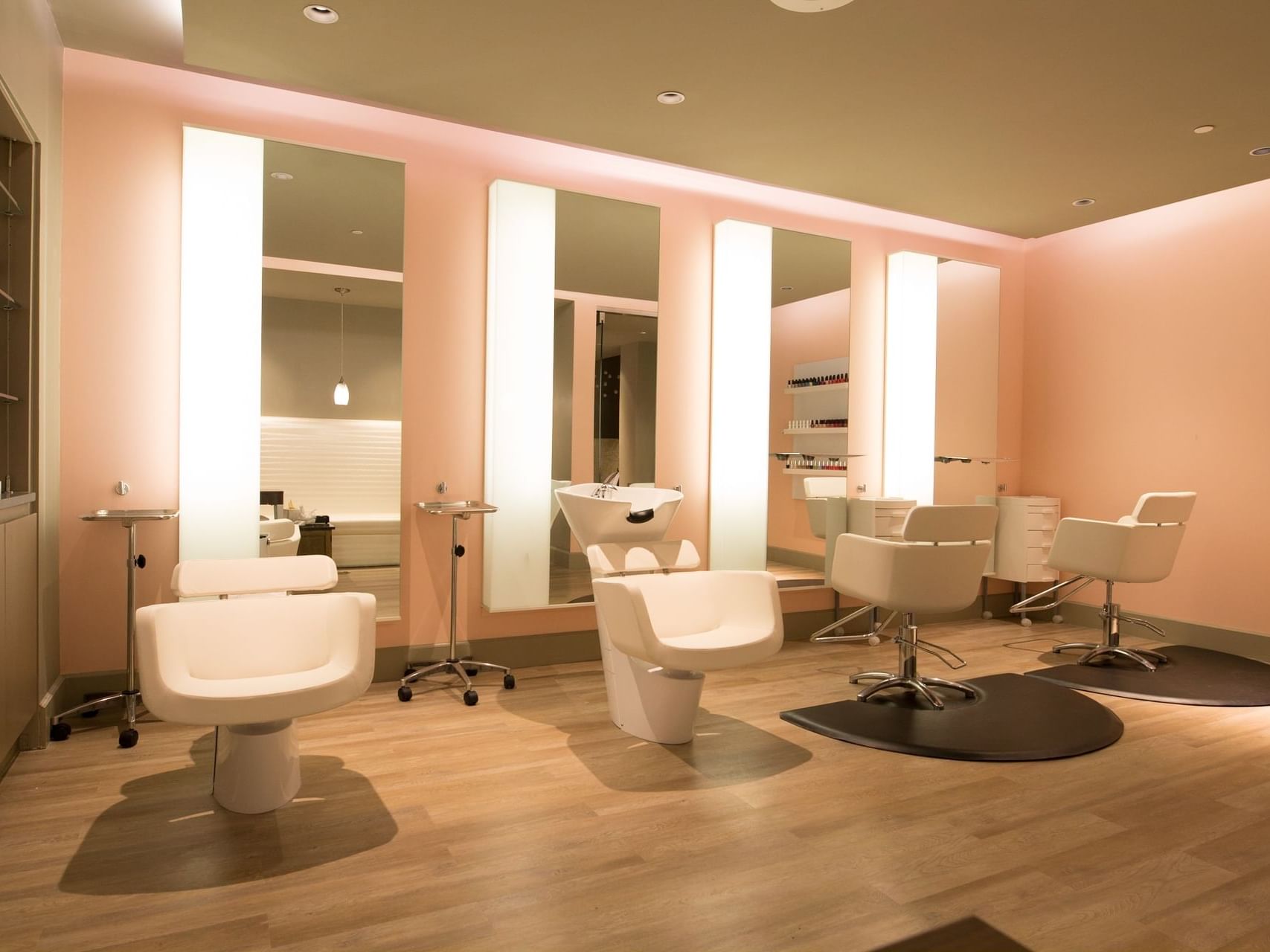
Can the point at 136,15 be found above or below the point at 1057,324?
above

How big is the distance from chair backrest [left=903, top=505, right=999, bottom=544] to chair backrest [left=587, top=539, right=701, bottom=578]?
957 millimetres

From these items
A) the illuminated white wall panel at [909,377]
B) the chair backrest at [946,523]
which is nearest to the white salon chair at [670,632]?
the chair backrest at [946,523]

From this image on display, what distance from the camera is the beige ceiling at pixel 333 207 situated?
3.82 meters

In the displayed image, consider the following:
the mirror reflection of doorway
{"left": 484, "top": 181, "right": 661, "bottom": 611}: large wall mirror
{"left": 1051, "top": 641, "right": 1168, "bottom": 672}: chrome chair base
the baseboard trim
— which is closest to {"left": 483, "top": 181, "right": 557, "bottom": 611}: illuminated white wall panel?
{"left": 484, "top": 181, "right": 661, "bottom": 611}: large wall mirror

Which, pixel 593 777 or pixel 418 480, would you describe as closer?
pixel 593 777

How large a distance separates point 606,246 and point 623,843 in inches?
125

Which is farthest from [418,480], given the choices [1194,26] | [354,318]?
[1194,26]

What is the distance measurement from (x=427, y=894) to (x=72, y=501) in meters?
2.50

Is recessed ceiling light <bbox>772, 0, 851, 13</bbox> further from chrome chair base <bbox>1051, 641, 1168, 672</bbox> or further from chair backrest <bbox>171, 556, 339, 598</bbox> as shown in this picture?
chrome chair base <bbox>1051, 641, 1168, 672</bbox>

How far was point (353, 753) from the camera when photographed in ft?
10.3

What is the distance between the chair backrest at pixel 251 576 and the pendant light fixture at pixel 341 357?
962mm

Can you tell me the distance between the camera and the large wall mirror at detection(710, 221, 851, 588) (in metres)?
4.93

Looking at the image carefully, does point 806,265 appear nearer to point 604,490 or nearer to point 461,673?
point 604,490

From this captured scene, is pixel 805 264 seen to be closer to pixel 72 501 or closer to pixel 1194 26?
pixel 1194 26
